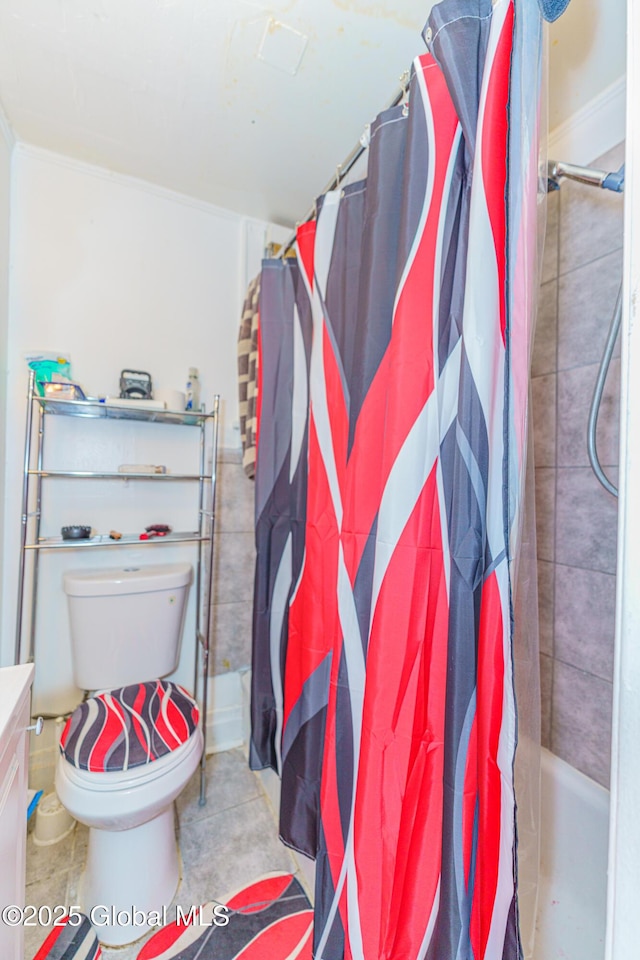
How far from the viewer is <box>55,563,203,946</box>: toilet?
3.12 ft

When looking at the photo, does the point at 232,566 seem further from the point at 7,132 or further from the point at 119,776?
the point at 7,132

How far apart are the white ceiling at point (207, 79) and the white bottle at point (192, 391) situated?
2.43ft

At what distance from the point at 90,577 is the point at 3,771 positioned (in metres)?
0.84

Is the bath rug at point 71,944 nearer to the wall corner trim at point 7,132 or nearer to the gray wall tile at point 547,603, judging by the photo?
the gray wall tile at point 547,603

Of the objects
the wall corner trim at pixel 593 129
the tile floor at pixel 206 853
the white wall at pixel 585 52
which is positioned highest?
the white wall at pixel 585 52

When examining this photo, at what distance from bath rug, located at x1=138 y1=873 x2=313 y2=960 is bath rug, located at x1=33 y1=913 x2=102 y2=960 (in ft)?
0.40

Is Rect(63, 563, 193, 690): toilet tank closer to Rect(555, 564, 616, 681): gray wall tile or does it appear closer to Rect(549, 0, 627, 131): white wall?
Rect(555, 564, 616, 681): gray wall tile

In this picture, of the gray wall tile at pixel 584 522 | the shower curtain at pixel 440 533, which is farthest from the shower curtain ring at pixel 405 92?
the gray wall tile at pixel 584 522

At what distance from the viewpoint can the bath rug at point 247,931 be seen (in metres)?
0.94

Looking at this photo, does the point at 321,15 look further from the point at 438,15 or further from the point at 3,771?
the point at 3,771

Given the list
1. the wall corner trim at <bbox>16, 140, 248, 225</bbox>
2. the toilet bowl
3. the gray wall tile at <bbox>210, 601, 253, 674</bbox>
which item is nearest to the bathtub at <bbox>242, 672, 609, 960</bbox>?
the toilet bowl

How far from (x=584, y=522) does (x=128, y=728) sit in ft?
4.56

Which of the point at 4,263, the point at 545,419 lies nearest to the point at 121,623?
the point at 4,263

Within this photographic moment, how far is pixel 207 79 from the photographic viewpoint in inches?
43.4
